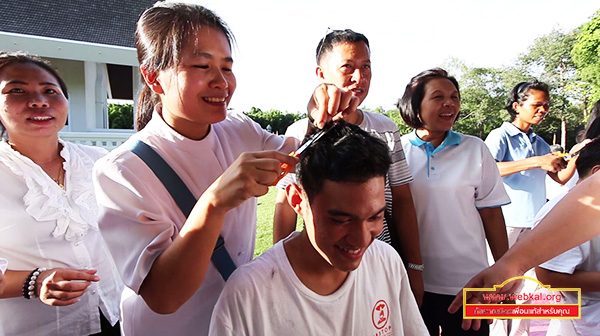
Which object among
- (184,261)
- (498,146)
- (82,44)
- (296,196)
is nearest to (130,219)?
(184,261)

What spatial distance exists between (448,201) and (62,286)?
202 centimetres

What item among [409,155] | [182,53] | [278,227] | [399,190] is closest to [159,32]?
[182,53]

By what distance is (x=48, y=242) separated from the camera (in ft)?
5.83

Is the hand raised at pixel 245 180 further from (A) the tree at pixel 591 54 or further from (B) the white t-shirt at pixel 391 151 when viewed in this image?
(A) the tree at pixel 591 54

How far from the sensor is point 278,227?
6.61 ft

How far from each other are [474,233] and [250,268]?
153 cm

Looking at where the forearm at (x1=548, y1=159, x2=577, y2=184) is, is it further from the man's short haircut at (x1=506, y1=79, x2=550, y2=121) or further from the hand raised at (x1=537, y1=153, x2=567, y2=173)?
the hand raised at (x1=537, y1=153, x2=567, y2=173)

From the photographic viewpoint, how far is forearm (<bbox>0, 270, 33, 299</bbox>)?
1587 mm

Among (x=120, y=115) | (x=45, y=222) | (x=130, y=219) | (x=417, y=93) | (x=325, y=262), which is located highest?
(x=120, y=115)

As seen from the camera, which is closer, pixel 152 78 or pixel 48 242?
pixel 152 78

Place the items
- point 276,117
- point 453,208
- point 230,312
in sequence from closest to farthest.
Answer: point 230,312
point 453,208
point 276,117

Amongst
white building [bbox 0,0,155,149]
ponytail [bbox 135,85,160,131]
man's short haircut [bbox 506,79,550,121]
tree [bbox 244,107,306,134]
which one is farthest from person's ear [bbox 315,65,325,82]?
tree [bbox 244,107,306,134]

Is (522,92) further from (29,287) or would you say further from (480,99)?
(480,99)

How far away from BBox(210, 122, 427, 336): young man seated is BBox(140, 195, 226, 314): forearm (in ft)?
0.86
